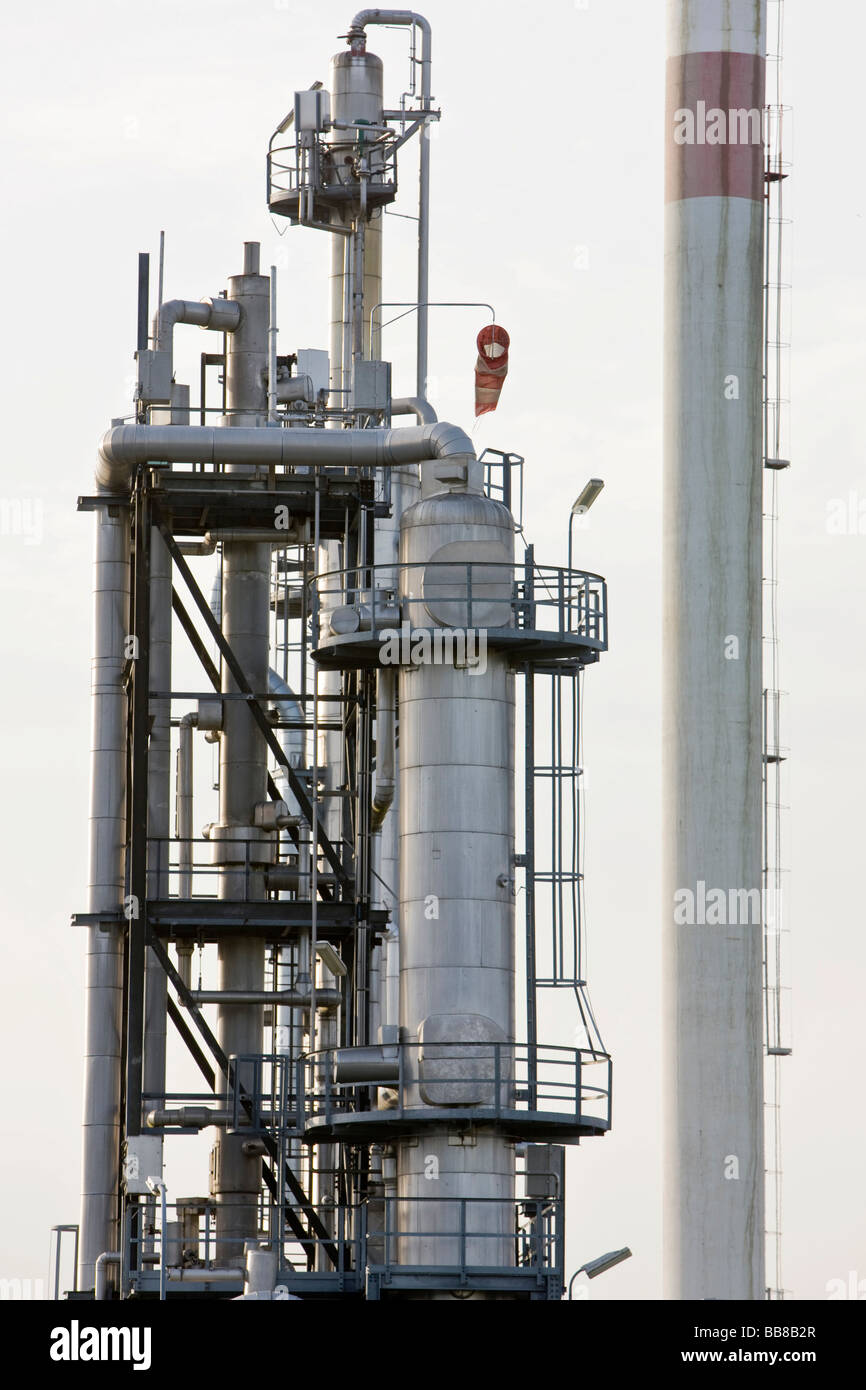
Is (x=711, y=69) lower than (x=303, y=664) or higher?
higher

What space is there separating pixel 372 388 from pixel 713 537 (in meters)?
11.5

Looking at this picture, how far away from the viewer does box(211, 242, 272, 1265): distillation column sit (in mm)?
52344

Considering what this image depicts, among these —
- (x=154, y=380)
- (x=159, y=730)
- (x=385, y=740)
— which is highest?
(x=154, y=380)

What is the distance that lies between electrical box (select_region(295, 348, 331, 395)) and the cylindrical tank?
959cm

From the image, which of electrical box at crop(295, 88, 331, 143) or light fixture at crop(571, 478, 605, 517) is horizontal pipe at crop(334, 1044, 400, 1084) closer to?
light fixture at crop(571, 478, 605, 517)

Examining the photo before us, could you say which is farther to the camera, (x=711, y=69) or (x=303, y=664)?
(x=711, y=69)

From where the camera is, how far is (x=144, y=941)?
49875 mm

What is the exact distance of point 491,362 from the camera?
55.1m

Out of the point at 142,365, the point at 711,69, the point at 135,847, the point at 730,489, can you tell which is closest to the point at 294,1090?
the point at 135,847

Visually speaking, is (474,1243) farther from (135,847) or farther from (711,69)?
(711,69)

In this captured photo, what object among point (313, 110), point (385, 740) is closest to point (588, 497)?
point (385, 740)

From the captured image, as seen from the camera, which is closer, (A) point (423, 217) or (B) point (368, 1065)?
(B) point (368, 1065)

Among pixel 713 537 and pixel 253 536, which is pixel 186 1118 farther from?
pixel 713 537

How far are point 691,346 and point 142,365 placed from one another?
14055mm
